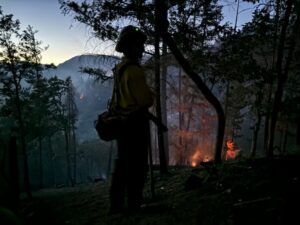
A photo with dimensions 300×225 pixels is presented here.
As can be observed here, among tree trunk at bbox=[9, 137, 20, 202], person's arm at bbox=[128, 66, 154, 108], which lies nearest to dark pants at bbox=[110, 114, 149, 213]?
person's arm at bbox=[128, 66, 154, 108]

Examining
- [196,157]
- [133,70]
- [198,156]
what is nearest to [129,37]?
[133,70]

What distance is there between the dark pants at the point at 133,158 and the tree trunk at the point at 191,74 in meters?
4.03

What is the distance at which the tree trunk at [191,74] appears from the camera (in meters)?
8.88

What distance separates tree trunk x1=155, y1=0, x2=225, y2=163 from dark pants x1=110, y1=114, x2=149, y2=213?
403 centimetres

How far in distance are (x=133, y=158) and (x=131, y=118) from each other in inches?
22.4

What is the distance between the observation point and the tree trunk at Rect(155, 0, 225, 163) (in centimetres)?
888

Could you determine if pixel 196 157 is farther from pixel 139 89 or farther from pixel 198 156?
pixel 139 89

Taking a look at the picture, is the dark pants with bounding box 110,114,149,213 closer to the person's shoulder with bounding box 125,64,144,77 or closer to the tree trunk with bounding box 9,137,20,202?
the person's shoulder with bounding box 125,64,144,77

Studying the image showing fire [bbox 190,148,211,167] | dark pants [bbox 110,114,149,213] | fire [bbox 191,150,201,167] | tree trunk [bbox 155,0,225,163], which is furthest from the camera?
fire [bbox 190,148,211,167]

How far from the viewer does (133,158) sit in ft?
16.5

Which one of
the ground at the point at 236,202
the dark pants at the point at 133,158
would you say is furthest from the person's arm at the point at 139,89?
the ground at the point at 236,202

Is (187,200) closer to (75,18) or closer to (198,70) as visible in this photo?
(198,70)

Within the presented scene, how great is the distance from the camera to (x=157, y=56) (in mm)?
12938

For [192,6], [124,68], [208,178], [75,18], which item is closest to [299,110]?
[192,6]
